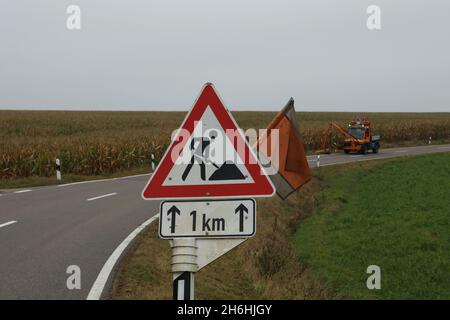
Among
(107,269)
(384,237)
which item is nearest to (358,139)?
(384,237)

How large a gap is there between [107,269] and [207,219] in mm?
4228

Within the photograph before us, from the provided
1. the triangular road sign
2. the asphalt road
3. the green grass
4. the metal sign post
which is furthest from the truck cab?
the metal sign post

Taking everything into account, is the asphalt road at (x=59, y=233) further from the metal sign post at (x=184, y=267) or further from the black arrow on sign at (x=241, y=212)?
the black arrow on sign at (x=241, y=212)

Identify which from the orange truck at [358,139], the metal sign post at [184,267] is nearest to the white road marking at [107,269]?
the metal sign post at [184,267]

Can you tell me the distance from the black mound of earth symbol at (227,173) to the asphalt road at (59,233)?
337 centimetres

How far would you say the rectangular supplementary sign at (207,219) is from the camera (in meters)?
3.70

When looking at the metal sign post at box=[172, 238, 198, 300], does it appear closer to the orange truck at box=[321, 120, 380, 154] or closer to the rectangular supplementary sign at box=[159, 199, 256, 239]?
the rectangular supplementary sign at box=[159, 199, 256, 239]

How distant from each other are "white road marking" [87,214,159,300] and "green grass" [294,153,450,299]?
12.0 ft

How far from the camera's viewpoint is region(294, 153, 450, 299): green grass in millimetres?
10094

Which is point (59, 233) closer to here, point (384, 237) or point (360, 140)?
point (384, 237)

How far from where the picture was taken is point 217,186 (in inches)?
148

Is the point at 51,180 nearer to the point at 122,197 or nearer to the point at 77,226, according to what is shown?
the point at 122,197

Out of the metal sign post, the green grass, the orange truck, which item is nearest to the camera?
the metal sign post
